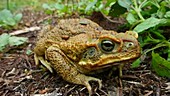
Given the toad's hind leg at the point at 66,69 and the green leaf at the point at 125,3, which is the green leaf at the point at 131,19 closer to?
the green leaf at the point at 125,3

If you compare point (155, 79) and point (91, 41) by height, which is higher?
point (91, 41)

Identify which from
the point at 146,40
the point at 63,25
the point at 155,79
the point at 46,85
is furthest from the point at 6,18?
the point at 155,79

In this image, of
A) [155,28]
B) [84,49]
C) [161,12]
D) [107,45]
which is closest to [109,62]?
[107,45]

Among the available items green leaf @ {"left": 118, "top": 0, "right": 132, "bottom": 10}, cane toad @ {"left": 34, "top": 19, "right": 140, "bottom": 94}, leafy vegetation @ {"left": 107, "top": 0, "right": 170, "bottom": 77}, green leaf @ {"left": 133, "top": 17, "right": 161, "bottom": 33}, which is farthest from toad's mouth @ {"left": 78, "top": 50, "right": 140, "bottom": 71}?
green leaf @ {"left": 118, "top": 0, "right": 132, "bottom": 10}

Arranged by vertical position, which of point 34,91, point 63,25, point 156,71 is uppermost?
point 63,25

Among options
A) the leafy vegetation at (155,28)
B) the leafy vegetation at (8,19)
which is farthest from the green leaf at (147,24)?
the leafy vegetation at (8,19)

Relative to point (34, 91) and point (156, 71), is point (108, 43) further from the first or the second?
point (34, 91)
